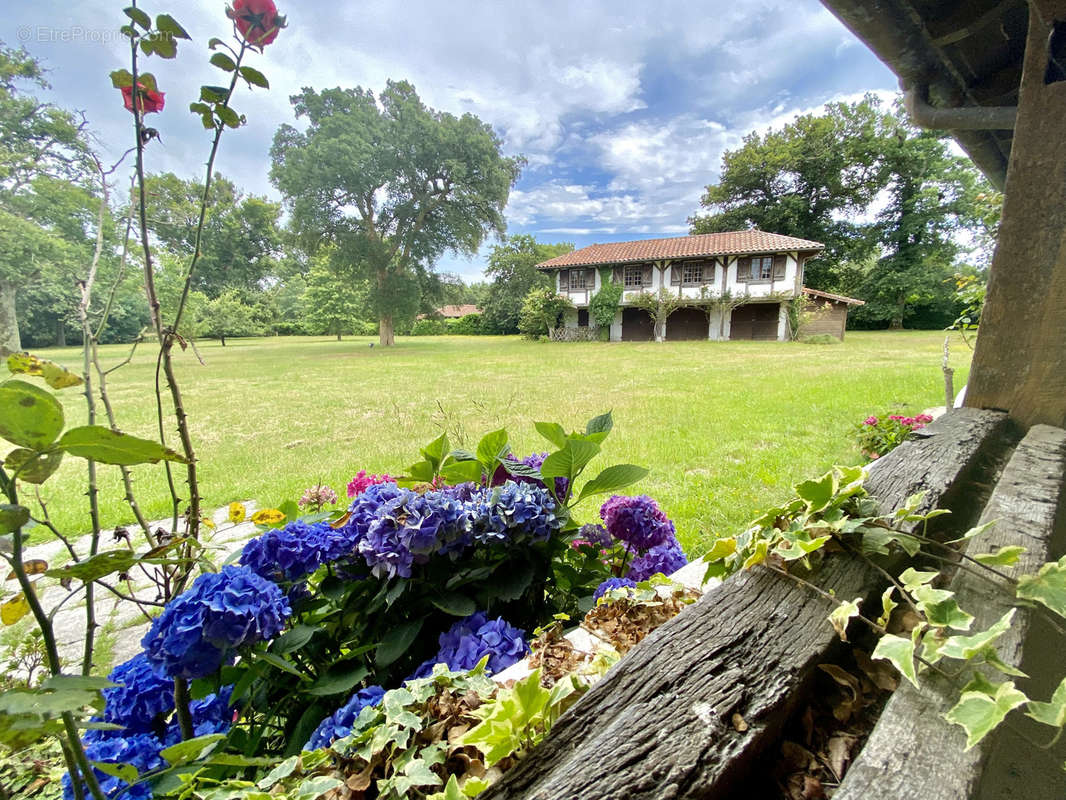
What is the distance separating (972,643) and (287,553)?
0.99 meters

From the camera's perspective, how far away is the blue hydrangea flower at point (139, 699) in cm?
69

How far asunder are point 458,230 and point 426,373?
10504mm

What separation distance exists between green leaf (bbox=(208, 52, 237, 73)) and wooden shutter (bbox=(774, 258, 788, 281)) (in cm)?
1836

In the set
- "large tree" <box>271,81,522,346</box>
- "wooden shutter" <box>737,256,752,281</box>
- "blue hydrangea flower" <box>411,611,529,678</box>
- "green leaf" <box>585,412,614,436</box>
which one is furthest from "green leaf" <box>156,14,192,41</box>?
"wooden shutter" <box>737,256,752,281</box>

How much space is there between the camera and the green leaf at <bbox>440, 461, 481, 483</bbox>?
0.99 meters

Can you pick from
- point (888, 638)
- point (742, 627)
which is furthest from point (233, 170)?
point (888, 638)

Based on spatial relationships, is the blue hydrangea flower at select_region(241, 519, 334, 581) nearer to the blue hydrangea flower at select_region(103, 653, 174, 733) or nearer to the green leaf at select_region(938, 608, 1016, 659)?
the blue hydrangea flower at select_region(103, 653, 174, 733)

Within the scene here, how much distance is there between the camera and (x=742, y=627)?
565mm

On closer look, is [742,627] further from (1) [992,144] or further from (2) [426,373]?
(2) [426,373]

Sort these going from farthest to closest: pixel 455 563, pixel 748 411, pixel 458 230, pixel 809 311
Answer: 1. pixel 458 230
2. pixel 809 311
3. pixel 748 411
4. pixel 455 563

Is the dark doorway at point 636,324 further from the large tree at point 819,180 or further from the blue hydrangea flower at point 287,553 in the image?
the blue hydrangea flower at point 287,553

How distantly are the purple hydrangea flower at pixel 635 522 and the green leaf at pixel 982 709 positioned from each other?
2.42ft

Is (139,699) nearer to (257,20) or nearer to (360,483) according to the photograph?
(360,483)

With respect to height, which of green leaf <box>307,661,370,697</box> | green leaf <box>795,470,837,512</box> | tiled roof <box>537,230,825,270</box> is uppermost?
tiled roof <box>537,230,825,270</box>
